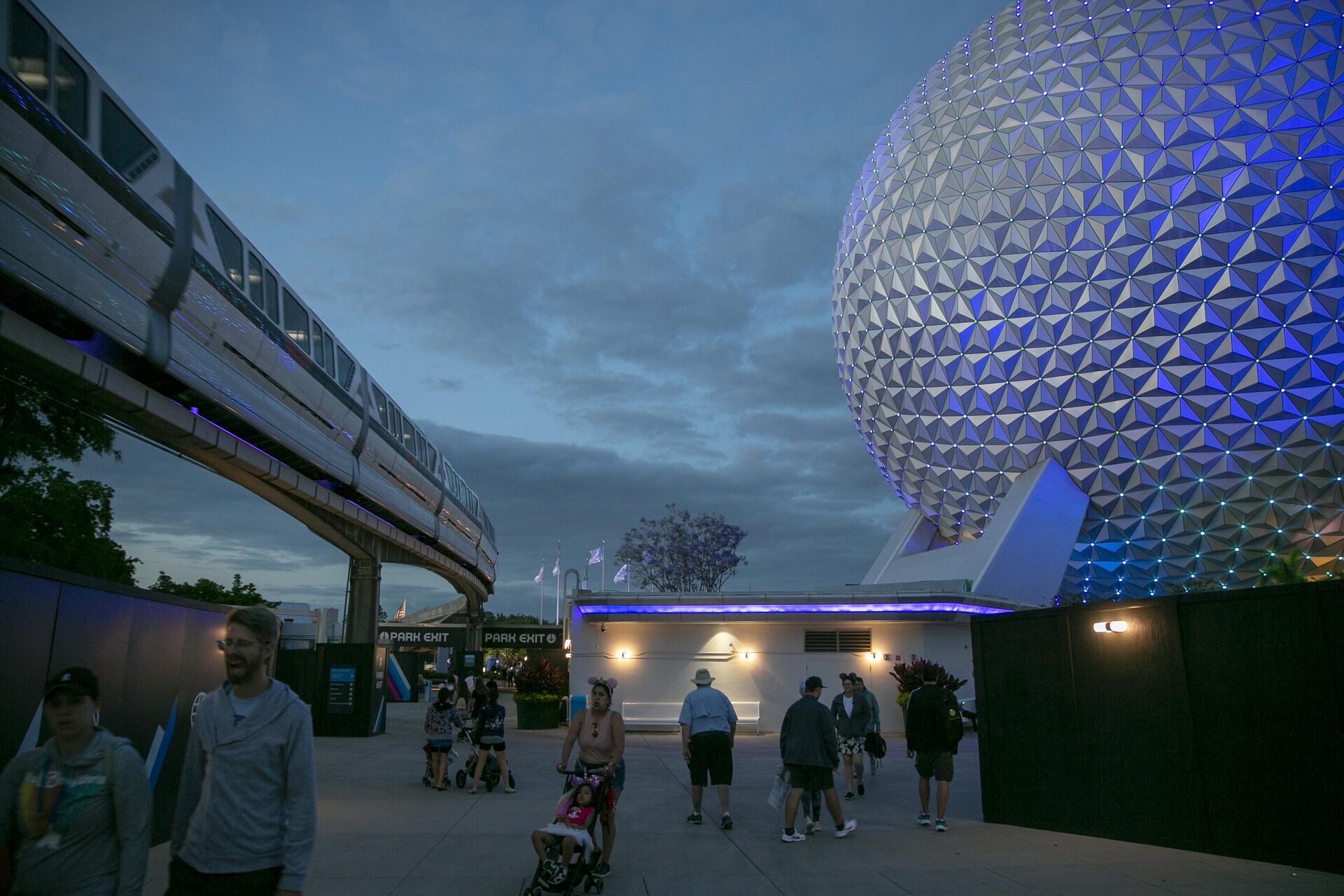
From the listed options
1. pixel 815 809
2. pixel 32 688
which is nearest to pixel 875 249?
pixel 815 809

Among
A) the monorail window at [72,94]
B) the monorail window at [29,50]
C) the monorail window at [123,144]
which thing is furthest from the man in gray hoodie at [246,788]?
the monorail window at [123,144]

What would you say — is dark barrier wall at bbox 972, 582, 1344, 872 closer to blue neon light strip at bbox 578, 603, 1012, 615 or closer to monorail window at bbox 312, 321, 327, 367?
blue neon light strip at bbox 578, 603, 1012, 615

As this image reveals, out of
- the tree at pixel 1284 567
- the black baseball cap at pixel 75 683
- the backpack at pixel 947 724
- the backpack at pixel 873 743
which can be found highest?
the tree at pixel 1284 567

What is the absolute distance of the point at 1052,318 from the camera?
2528cm

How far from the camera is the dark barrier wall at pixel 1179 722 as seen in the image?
7594 mm

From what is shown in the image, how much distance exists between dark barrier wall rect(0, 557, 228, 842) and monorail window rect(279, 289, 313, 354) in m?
8.29

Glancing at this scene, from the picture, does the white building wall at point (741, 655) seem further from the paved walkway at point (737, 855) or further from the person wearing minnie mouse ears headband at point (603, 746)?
the person wearing minnie mouse ears headband at point (603, 746)

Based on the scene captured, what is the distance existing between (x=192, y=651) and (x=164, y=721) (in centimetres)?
81

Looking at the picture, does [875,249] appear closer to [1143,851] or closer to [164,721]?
[1143,851]

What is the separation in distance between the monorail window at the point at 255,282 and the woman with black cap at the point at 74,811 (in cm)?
1281

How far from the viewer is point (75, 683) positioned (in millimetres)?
3344

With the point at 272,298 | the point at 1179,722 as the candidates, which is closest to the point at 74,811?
the point at 1179,722

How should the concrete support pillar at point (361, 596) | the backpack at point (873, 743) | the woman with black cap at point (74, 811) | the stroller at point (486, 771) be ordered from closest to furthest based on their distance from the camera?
the woman with black cap at point (74, 811) → the backpack at point (873, 743) → the stroller at point (486, 771) → the concrete support pillar at point (361, 596)

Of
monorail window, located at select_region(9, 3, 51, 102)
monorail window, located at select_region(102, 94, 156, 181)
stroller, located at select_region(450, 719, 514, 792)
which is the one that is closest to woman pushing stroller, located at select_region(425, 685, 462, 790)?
stroller, located at select_region(450, 719, 514, 792)
